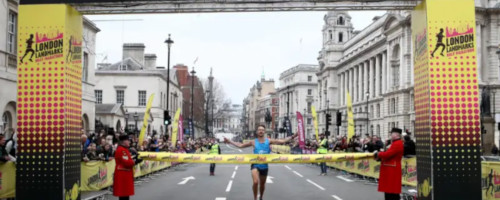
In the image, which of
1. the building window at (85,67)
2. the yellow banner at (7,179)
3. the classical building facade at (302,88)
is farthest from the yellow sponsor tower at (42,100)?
the classical building facade at (302,88)

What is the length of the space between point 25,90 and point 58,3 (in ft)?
6.67

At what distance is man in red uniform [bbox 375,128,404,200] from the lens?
11.0m

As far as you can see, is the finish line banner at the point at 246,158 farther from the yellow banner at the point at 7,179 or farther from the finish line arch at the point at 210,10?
the yellow banner at the point at 7,179

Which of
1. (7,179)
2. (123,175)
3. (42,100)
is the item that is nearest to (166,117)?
(7,179)

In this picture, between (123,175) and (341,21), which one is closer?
(123,175)

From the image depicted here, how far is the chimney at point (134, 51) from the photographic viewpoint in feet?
214

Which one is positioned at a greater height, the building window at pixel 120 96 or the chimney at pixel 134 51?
the chimney at pixel 134 51

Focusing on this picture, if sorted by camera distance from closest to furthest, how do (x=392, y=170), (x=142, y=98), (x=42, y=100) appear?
(x=392, y=170) < (x=42, y=100) < (x=142, y=98)

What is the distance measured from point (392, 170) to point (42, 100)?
764 cm

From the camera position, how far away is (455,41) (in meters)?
11.2

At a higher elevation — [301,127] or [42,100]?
[42,100]

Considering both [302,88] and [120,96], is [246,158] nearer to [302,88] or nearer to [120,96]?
[120,96]

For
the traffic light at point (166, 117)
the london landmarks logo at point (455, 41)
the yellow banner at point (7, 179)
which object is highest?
the london landmarks logo at point (455, 41)

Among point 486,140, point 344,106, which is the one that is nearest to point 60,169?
point 486,140
